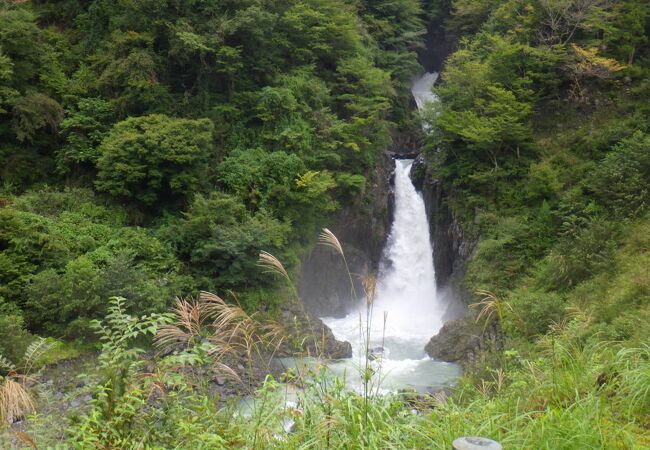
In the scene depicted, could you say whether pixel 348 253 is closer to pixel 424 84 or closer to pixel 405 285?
pixel 405 285

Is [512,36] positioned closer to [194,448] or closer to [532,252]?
[532,252]

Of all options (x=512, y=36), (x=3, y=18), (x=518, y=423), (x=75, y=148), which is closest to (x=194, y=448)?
(x=518, y=423)

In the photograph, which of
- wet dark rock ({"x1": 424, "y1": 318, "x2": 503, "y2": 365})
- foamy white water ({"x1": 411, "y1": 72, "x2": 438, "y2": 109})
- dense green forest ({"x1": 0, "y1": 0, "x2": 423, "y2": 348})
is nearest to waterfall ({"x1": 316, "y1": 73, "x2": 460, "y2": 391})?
wet dark rock ({"x1": 424, "y1": 318, "x2": 503, "y2": 365})

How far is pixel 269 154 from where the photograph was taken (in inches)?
619

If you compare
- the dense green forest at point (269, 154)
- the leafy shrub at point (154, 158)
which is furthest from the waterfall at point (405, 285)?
the leafy shrub at point (154, 158)

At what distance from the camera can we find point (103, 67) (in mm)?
15984

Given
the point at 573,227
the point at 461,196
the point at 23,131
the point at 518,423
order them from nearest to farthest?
the point at 518,423, the point at 573,227, the point at 23,131, the point at 461,196

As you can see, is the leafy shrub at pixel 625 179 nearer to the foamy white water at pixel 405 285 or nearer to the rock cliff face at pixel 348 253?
the foamy white water at pixel 405 285

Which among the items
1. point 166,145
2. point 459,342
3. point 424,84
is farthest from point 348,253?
point 424,84

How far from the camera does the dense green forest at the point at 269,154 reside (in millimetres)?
11359

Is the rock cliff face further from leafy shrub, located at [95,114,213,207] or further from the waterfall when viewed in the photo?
leafy shrub, located at [95,114,213,207]

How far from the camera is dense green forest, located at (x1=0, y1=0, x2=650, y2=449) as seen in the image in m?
11.4

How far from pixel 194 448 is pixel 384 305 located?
55.7ft

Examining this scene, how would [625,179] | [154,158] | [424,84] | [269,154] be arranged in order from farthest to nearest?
[424,84] → [269,154] → [154,158] → [625,179]
